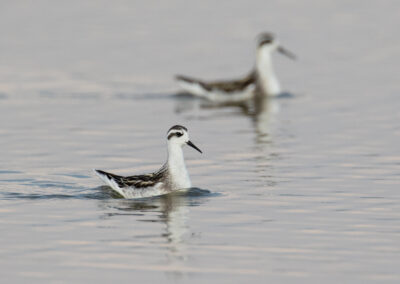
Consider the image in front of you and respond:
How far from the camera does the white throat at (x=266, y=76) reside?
37188mm

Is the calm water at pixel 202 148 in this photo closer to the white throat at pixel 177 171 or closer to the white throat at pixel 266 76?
the white throat at pixel 177 171

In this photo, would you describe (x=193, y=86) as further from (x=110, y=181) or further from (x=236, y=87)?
(x=110, y=181)

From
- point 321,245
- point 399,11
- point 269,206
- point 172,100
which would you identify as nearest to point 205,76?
point 172,100

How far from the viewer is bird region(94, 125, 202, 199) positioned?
21.3 meters

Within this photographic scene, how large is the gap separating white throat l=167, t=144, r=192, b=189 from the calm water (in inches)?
13.7

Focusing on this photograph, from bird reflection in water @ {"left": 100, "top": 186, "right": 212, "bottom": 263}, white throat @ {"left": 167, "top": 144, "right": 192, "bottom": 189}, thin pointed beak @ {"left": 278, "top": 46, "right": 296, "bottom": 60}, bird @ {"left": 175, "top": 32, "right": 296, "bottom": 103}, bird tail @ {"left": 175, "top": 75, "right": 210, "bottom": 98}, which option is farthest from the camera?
thin pointed beak @ {"left": 278, "top": 46, "right": 296, "bottom": 60}

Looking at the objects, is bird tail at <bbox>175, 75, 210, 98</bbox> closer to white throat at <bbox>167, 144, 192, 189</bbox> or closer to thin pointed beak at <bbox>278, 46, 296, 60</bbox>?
thin pointed beak at <bbox>278, 46, 296, 60</bbox>

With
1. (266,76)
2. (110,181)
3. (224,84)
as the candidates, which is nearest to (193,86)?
(224,84)

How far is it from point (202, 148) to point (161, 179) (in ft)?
17.5

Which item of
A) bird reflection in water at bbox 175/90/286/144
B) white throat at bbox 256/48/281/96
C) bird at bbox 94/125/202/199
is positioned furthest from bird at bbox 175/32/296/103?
bird at bbox 94/125/202/199

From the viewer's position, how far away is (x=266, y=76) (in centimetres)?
3806

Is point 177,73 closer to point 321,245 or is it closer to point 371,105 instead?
point 371,105

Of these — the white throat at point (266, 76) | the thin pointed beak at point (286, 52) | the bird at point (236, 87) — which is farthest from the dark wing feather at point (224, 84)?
the thin pointed beak at point (286, 52)

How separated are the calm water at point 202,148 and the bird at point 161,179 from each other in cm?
30
